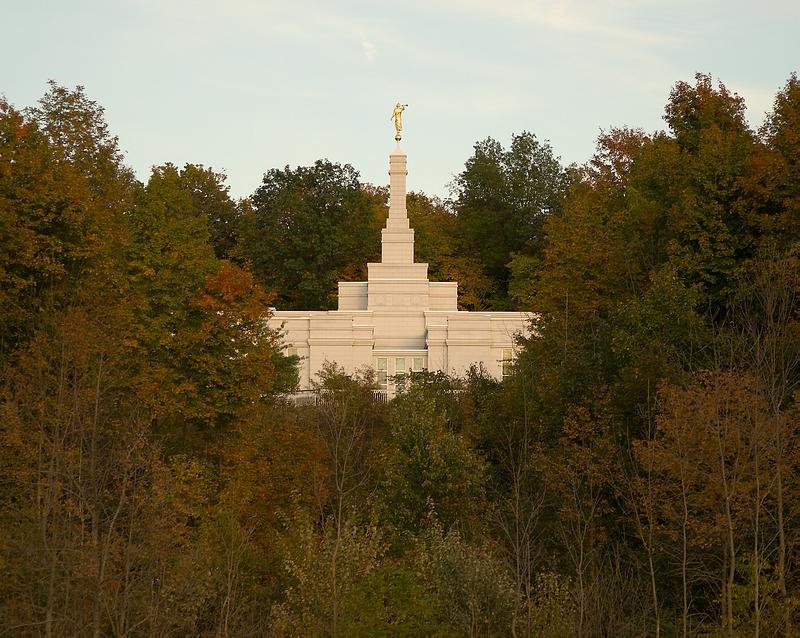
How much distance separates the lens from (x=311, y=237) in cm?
7425

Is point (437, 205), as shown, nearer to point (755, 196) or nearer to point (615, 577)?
point (755, 196)

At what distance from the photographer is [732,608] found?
2797cm

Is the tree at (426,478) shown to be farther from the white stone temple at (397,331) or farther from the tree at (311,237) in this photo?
the tree at (311,237)

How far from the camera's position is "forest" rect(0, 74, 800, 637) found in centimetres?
2939

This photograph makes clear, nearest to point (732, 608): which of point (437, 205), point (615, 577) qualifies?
point (615, 577)

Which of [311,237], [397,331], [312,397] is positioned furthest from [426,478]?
[311,237]

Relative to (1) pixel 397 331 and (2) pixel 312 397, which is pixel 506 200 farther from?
(2) pixel 312 397

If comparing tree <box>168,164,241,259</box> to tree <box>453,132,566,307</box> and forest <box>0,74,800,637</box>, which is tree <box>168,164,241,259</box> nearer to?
tree <box>453,132,566,307</box>

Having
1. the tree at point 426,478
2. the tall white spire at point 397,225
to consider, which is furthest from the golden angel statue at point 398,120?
the tree at point 426,478

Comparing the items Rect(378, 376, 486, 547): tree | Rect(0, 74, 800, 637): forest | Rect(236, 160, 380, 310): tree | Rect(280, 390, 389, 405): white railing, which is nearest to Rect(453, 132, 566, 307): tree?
Rect(236, 160, 380, 310): tree

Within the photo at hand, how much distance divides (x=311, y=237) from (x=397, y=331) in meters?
→ 9.53

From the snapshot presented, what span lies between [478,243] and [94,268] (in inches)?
1688

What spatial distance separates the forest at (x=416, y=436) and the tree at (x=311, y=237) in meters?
23.3

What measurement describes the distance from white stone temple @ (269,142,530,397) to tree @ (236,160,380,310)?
20.2ft
